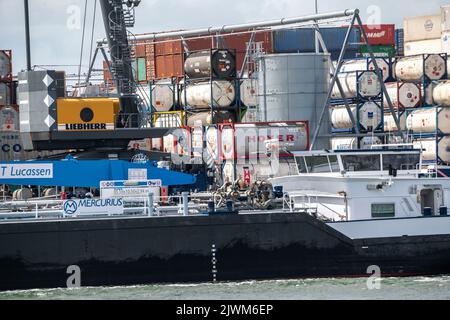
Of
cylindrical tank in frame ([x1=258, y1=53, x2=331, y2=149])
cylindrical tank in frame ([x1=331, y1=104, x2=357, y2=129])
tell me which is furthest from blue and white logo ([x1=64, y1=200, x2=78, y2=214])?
cylindrical tank in frame ([x1=331, y1=104, x2=357, y2=129])

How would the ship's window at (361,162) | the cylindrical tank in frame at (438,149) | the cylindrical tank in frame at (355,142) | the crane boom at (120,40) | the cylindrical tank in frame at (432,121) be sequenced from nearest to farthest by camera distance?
the ship's window at (361,162) < the crane boom at (120,40) < the cylindrical tank in frame at (355,142) < the cylindrical tank in frame at (438,149) < the cylindrical tank in frame at (432,121)

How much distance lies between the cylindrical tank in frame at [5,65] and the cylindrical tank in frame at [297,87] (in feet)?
58.0

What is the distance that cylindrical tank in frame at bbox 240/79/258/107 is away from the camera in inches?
2170

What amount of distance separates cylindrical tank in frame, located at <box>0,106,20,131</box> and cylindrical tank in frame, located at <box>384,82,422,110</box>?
79.2 feet

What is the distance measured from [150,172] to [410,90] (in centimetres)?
3610

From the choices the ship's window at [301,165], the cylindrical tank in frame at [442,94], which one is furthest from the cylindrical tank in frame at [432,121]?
the ship's window at [301,165]

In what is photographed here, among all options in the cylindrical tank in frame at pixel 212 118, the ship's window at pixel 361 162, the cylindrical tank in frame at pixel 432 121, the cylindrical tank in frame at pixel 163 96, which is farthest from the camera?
the cylindrical tank in frame at pixel 432 121

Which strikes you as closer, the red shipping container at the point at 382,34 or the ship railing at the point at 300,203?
the ship railing at the point at 300,203

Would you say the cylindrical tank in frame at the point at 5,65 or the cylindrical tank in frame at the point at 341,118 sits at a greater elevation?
the cylindrical tank in frame at the point at 5,65

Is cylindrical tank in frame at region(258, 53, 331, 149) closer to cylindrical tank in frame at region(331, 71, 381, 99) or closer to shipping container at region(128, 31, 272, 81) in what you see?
cylindrical tank in frame at region(331, 71, 381, 99)

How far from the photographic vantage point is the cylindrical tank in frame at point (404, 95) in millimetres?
66188

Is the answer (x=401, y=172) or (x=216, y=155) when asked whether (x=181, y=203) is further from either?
(x=216, y=155)

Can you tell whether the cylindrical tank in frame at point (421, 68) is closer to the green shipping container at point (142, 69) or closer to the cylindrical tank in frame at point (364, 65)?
the cylindrical tank in frame at point (364, 65)

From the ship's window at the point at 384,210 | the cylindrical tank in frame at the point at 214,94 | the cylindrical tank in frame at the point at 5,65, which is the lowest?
the ship's window at the point at 384,210
